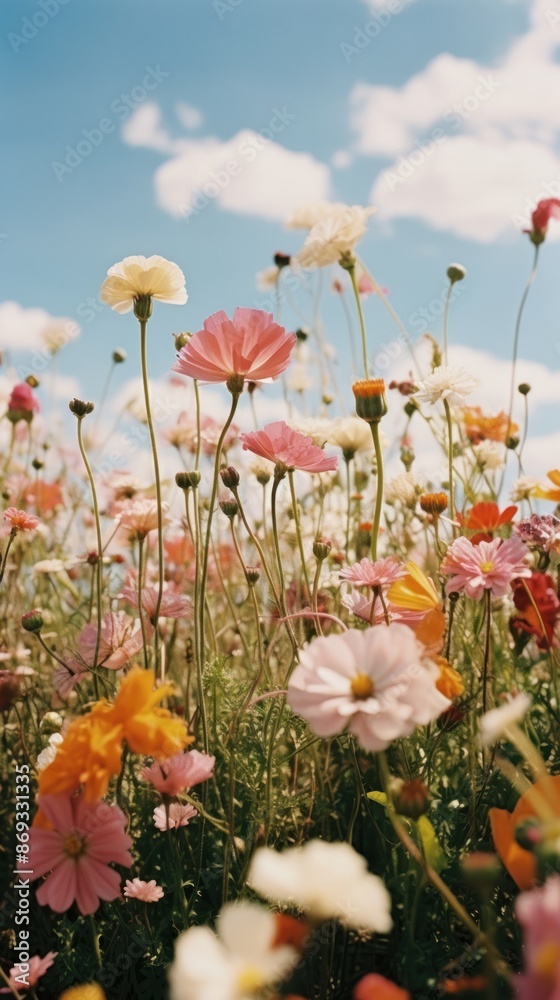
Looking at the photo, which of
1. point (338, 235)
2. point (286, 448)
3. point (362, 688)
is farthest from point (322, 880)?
point (338, 235)

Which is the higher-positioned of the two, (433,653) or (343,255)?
(343,255)

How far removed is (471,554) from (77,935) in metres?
0.71

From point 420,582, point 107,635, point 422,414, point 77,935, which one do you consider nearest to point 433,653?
point 420,582

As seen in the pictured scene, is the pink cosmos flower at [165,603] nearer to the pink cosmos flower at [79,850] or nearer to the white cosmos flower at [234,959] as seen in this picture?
the pink cosmos flower at [79,850]

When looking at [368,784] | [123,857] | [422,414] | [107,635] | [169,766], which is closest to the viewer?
[123,857]

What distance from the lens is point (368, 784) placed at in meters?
1.13

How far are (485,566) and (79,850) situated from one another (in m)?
0.46

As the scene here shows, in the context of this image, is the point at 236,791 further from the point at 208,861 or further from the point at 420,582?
the point at 420,582

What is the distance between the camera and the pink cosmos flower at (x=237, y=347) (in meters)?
0.84

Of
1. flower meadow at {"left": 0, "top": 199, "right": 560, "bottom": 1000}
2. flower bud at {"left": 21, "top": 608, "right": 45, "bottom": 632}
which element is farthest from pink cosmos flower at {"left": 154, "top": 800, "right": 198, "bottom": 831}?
flower bud at {"left": 21, "top": 608, "right": 45, "bottom": 632}

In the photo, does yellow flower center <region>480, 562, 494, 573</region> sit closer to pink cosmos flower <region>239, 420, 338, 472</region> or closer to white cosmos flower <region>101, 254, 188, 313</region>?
pink cosmos flower <region>239, 420, 338, 472</region>

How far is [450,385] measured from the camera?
3.42 feet

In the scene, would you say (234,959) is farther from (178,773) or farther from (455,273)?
(455,273)

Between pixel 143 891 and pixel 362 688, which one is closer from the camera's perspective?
pixel 362 688
